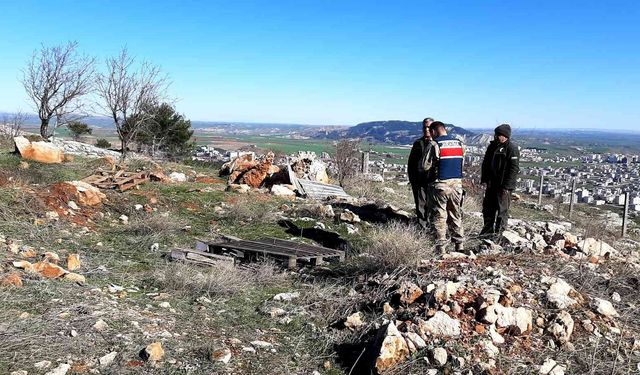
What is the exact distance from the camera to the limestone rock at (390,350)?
11.9 feet

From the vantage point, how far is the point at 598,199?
1833 centimetres

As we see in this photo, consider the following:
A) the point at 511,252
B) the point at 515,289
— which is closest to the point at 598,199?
the point at 511,252

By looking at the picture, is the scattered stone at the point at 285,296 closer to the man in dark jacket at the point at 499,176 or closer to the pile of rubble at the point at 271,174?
the man in dark jacket at the point at 499,176

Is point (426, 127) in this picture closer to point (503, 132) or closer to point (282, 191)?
point (503, 132)

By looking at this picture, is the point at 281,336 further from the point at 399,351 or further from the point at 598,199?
Result: the point at 598,199

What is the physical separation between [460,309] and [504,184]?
337 centimetres

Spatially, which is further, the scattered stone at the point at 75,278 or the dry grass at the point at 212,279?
the dry grass at the point at 212,279

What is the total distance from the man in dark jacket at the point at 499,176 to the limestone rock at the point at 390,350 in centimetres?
372

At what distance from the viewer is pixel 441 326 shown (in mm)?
3990

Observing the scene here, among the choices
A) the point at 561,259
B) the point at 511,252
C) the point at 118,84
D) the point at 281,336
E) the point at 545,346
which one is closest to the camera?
the point at 545,346

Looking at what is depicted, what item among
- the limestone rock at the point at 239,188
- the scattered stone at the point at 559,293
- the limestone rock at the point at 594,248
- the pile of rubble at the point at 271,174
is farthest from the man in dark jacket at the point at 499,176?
the limestone rock at the point at 239,188

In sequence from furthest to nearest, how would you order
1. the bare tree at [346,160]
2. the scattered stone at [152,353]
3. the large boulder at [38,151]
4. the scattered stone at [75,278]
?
the bare tree at [346,160] < the large boulder at [38,151] < the scattered stone at [75,278] < the scattered stone at [152,353]

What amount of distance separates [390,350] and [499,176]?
13.7 feet

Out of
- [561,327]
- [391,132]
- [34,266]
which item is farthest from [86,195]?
[391,132]
